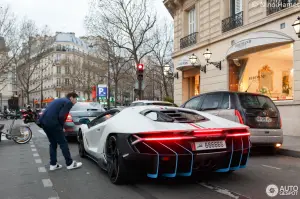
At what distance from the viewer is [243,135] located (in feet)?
16.7

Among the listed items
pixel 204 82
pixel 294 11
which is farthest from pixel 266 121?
pixel 204 82

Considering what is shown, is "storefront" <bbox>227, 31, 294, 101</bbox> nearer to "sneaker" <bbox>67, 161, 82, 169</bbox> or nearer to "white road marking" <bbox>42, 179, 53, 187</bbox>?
"sneaker" <bbox>67, 161, 82, 169</bbox>

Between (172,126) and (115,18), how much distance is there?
25.8m

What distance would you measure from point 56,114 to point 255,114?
4.75 metres

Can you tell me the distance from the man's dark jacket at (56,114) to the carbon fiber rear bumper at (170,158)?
207cm

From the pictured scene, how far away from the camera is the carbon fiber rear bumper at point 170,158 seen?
4496 millimetres

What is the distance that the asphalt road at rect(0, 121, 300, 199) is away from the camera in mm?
4543

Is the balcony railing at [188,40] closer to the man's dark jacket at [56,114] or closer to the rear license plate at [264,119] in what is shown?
the rear license plate at [264,119]

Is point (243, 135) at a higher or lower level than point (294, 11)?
lower

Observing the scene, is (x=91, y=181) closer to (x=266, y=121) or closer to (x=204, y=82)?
(x=266, y=121)

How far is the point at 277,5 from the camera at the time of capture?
13.5 metres

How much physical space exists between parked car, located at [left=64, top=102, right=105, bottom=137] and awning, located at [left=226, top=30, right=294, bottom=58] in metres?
7.00

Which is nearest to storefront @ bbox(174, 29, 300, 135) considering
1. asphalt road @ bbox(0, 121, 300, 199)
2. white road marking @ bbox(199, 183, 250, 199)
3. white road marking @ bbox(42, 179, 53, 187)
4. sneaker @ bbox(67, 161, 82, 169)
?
asphalt road @ bbox(0, 121, 300, 199)

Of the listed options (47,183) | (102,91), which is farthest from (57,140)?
(102,91)
